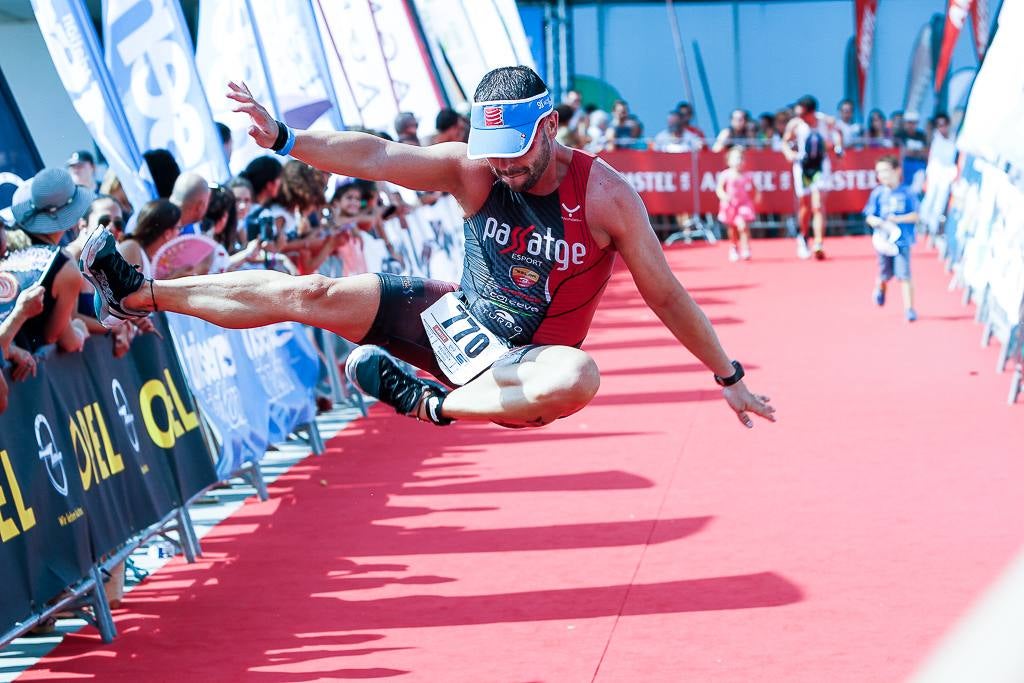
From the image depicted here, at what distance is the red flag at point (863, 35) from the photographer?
97.8ft

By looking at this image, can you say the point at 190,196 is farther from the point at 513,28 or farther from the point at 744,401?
the point at 513,28

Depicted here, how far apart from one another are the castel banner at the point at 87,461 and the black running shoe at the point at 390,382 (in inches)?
57.7

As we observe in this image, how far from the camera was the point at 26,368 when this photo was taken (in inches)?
223

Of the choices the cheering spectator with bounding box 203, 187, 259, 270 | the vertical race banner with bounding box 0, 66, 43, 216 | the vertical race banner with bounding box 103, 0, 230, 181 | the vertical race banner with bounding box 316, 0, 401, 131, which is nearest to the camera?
the vertical race banner with bounding box 0, 66, 43, 216

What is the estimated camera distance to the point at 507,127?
195 inches

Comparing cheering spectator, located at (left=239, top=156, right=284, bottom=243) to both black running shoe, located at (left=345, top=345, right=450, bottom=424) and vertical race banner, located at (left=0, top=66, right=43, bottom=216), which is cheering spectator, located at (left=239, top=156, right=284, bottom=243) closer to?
vertical race banner, located at (left=0, top=66, right=43, bottom=216)

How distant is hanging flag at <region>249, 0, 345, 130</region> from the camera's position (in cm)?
1149

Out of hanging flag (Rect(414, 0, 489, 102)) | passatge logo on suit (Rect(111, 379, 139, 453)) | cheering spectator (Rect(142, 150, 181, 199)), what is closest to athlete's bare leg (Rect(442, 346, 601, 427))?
passatge logo on suit (Rect(111, 379, 139, 453))

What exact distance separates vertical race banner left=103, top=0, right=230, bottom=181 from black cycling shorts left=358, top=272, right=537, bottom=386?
4.02 meters

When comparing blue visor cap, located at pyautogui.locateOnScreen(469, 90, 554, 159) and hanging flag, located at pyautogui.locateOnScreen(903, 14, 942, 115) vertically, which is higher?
blue visor cap, located at pyautogui.locateOnScreen(469, 90, 554, 159)

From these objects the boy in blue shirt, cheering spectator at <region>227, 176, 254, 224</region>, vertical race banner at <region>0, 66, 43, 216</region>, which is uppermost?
vertical race banner at <region>0, 66, 43, 216</region>

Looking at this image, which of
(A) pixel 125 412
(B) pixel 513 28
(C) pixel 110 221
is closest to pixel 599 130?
(B) pixel 513 28

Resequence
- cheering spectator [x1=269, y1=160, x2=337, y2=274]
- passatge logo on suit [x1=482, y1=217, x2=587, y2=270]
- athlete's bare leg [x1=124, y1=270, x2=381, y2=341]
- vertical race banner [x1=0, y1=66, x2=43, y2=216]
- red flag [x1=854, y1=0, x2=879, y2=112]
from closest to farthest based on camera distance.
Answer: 1. athlete's bare leg [x1=124, y1=270, x2=381, y2=341]
2. passatge logo on suit [x1=482, y1=217, x2=587, y2=270]
3. vertical race banner [x1=0, y1=66, x2=43, y2=216]
4. cheering spectator [x1=269, y1=160, x2=337, y2=274]
5. red flag [x1=854, y1=0, x2=879, y2=112]

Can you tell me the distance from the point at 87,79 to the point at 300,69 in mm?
3468
